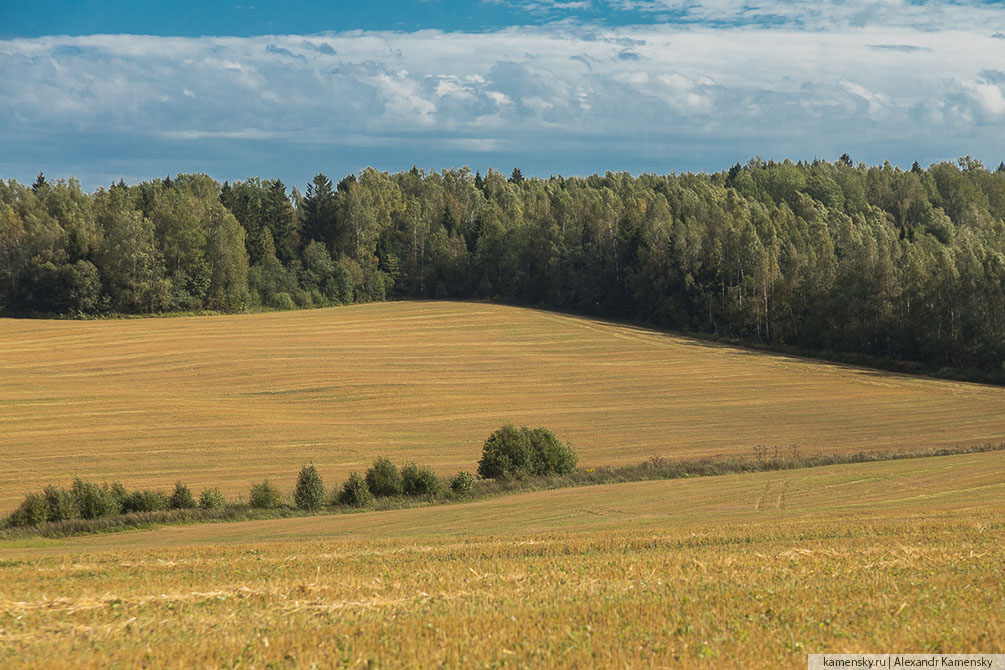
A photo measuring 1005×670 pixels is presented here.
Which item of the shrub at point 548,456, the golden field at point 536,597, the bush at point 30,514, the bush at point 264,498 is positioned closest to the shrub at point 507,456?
the shrub at point 548,456

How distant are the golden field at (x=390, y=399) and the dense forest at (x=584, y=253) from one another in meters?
7.81

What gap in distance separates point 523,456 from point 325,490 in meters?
9.34

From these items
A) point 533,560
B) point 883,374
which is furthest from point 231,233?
point 533,560

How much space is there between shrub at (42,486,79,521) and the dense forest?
225 feet

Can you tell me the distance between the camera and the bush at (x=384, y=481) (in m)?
38.5

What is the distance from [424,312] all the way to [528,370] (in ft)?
107

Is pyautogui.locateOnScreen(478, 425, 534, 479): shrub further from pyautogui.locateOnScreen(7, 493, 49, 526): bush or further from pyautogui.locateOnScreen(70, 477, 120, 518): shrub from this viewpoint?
pyautogui.locateOnScreen(7, 493, 49, 526): bush

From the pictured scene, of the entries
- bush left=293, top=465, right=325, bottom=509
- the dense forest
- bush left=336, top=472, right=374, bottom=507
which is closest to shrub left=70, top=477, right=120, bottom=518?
bush left=293, top=465, right=325, bottom=509

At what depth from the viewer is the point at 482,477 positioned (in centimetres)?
4162

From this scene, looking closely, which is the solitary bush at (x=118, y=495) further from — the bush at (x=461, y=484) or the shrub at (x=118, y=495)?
the bush at (x=461, y=484)

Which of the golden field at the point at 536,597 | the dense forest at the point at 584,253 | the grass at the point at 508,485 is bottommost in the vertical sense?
the grass at the point at 508,485

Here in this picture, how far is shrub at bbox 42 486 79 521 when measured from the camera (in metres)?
32.6

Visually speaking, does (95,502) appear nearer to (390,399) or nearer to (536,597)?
(536,597)

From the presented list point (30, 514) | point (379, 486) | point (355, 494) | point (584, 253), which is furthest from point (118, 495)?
Result: point (584, 253)
